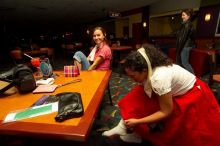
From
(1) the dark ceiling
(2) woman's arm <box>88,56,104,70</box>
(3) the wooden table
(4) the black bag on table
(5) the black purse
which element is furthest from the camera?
(1) the dark ceiling

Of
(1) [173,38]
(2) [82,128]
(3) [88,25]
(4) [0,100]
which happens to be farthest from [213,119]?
(3) [88,25]

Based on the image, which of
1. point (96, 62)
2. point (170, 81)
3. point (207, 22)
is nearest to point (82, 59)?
point (96, 62)

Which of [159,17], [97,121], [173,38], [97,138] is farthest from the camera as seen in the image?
[159,17]

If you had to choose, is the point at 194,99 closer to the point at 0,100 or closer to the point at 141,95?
the point at 141,95

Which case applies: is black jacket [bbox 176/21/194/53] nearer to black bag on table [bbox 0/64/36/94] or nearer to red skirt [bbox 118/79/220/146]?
red skirt [bbox 118/79/220/146]

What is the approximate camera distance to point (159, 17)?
8.59 m

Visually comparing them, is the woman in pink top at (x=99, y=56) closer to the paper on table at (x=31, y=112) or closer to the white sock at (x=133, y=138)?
the white sock at (x=133, y=138)

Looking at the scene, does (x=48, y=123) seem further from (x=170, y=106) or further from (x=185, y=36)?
(x=185, y=36)

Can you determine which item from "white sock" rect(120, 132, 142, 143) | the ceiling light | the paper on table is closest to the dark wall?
the ceiling light

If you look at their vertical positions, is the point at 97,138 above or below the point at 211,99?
below

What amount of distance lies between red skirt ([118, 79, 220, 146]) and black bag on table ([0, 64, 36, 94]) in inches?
30.6

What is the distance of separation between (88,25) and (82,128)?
1526 cm

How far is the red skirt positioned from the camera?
3.82 ft

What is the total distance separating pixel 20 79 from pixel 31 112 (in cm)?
38
